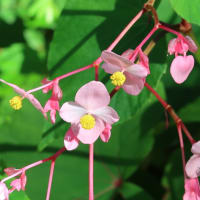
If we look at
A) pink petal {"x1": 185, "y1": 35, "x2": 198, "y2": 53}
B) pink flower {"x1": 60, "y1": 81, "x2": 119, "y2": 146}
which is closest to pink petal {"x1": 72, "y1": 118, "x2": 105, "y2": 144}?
pink flower {"x1": 60, "y1": 81, "x2": 119, "y2": 146}

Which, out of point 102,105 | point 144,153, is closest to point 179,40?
point 102,105

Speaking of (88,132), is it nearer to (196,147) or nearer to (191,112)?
(196,147)

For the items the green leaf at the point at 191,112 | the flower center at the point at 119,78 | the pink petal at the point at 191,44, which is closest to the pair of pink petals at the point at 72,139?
the flower center at the point at 119,78

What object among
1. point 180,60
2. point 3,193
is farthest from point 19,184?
point 180,60

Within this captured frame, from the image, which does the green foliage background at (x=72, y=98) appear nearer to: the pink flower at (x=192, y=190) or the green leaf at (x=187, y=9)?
the green leaf at (x=187, y=9)

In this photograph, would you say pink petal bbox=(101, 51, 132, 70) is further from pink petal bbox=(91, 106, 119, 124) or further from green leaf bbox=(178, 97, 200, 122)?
green leaf bbox=(178, 97, 200, 122)

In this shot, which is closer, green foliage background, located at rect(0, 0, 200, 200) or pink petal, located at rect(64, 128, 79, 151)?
pink petal, located at rect(64, 128, 79, 151)
